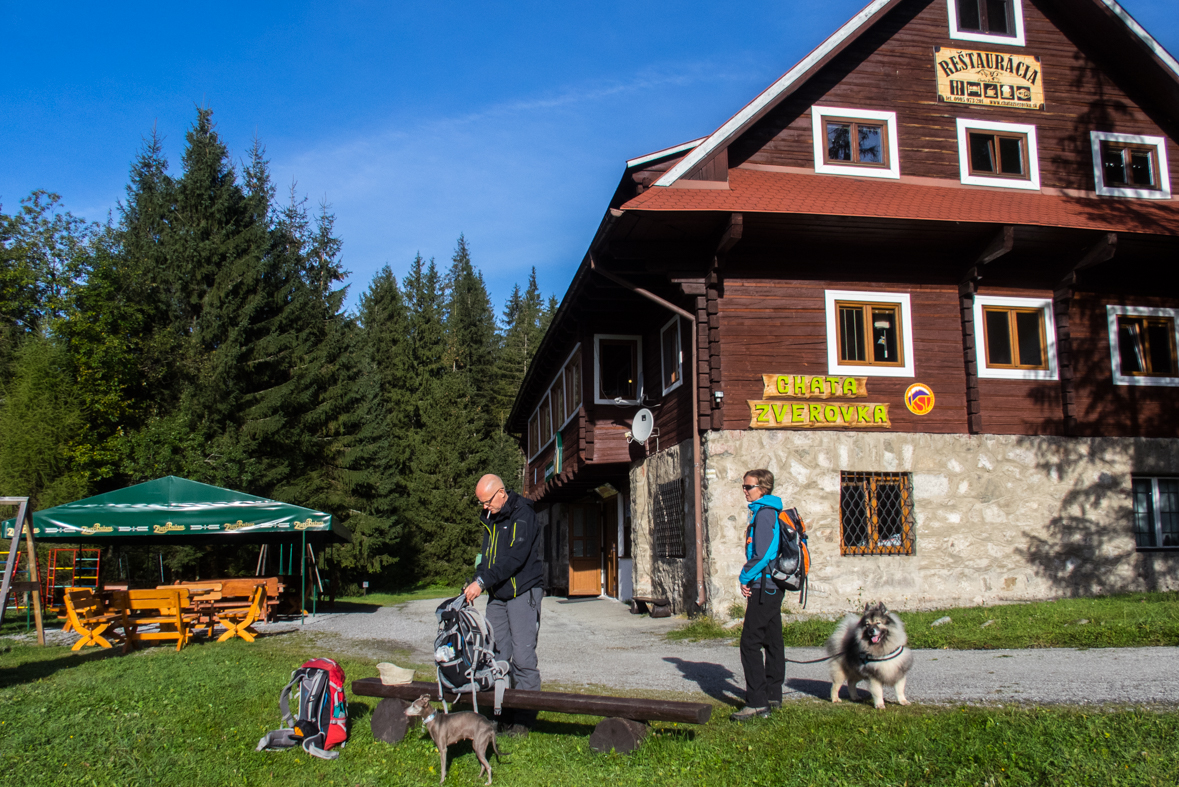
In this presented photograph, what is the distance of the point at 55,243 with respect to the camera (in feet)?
114

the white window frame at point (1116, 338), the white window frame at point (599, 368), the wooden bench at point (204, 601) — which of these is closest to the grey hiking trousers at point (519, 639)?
the wooden bench at point (204, 601)

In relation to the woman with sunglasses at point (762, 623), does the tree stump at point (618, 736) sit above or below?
below

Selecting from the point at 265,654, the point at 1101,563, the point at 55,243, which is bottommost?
the point at 265,654

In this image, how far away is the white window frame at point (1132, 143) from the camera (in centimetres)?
1510

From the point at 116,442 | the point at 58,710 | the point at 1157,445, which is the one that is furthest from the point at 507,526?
the point at 116,442

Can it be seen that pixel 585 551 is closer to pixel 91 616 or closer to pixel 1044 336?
pixel 1044 336

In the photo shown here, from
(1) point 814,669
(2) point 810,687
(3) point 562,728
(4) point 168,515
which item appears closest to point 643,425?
(1) point 814,669

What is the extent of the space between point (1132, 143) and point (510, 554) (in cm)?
1481

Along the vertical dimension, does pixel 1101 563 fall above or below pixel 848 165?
below

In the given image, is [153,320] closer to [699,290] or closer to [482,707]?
[699,290]

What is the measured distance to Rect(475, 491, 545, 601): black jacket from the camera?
239 inches

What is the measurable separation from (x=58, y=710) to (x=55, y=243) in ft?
110

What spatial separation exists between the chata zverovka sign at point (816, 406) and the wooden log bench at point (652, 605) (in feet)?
11.5

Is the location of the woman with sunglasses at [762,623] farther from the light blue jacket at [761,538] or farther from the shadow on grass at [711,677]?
the shadow on grass at [711,677]
